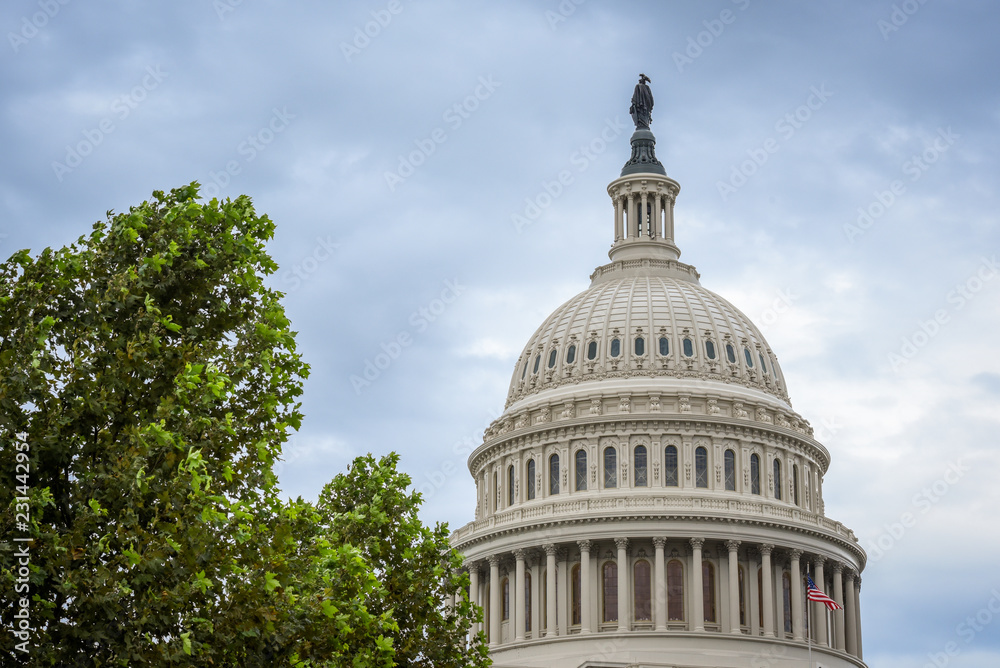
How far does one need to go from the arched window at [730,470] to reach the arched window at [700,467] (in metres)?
1.46

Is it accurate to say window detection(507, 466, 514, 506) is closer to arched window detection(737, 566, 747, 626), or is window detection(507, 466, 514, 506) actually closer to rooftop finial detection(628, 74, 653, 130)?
arched window detection(737, 566, 747, 626)

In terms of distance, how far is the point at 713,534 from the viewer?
289 ft

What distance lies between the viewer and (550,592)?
88750mm

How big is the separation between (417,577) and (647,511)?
181 ft

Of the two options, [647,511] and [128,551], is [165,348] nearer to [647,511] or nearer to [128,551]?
[128,551]

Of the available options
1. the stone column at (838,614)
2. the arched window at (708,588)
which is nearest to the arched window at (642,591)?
the arched window at (708,588)

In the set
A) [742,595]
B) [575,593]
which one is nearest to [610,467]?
[575,593]

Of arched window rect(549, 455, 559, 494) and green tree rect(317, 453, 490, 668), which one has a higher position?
arched window rect(549, 455, 559, 494)

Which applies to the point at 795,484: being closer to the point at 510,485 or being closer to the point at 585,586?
the point at 585,586

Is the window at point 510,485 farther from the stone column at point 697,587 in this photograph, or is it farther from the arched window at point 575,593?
the stone column at point 697,587

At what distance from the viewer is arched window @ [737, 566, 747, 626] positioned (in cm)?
8838

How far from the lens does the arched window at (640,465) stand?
91688 mm

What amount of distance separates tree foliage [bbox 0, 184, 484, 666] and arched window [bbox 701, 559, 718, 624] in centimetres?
6354

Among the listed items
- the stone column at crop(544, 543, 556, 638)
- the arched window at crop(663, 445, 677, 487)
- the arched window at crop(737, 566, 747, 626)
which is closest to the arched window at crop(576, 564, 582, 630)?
the stone column at crop(544, 543, 556, 638)
